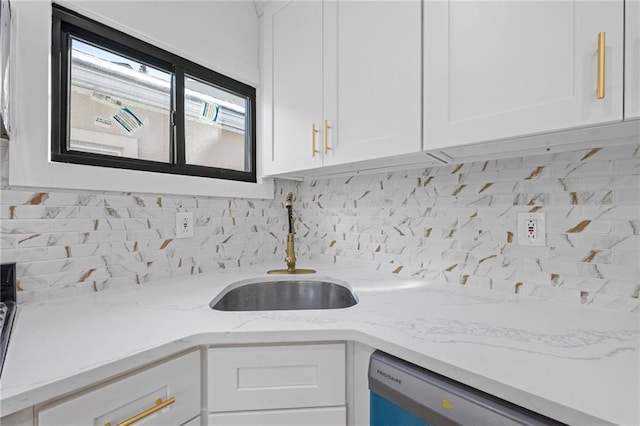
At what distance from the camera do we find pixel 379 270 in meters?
1.54

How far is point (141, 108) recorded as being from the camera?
4.47 feet

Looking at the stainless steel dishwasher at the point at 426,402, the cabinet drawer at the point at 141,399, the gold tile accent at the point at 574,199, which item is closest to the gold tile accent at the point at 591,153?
the gold tile accent at the point at 574,199

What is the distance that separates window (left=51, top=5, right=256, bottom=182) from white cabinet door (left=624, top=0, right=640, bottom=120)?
1.47 metres

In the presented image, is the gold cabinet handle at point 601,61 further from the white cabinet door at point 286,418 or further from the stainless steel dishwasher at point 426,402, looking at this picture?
the white cabinet door at point 286,418

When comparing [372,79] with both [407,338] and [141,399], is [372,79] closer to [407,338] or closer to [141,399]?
[407,338]

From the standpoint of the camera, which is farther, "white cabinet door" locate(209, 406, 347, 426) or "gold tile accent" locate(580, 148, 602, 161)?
"gold tile accent" locate(580, 148, 602, 161)

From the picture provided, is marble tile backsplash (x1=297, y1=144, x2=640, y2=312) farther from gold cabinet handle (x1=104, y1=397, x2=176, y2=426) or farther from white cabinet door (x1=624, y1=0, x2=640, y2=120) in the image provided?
gold cabinet handle (x1=104, y1=397, x2=176, y2=426)

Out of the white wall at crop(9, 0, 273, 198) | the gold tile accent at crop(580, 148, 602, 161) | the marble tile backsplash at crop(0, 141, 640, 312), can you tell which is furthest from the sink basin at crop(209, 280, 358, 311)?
the gold tile accent at crop(580, 148, 602, 161)

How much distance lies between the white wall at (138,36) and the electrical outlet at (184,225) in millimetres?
107

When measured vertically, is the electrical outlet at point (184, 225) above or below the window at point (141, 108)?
below

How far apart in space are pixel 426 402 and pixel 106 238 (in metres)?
1.21

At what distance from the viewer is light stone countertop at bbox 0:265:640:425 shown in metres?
0.55

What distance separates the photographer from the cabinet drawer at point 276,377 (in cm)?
83

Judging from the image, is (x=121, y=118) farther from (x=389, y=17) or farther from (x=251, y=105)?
(x=389, y=17)
